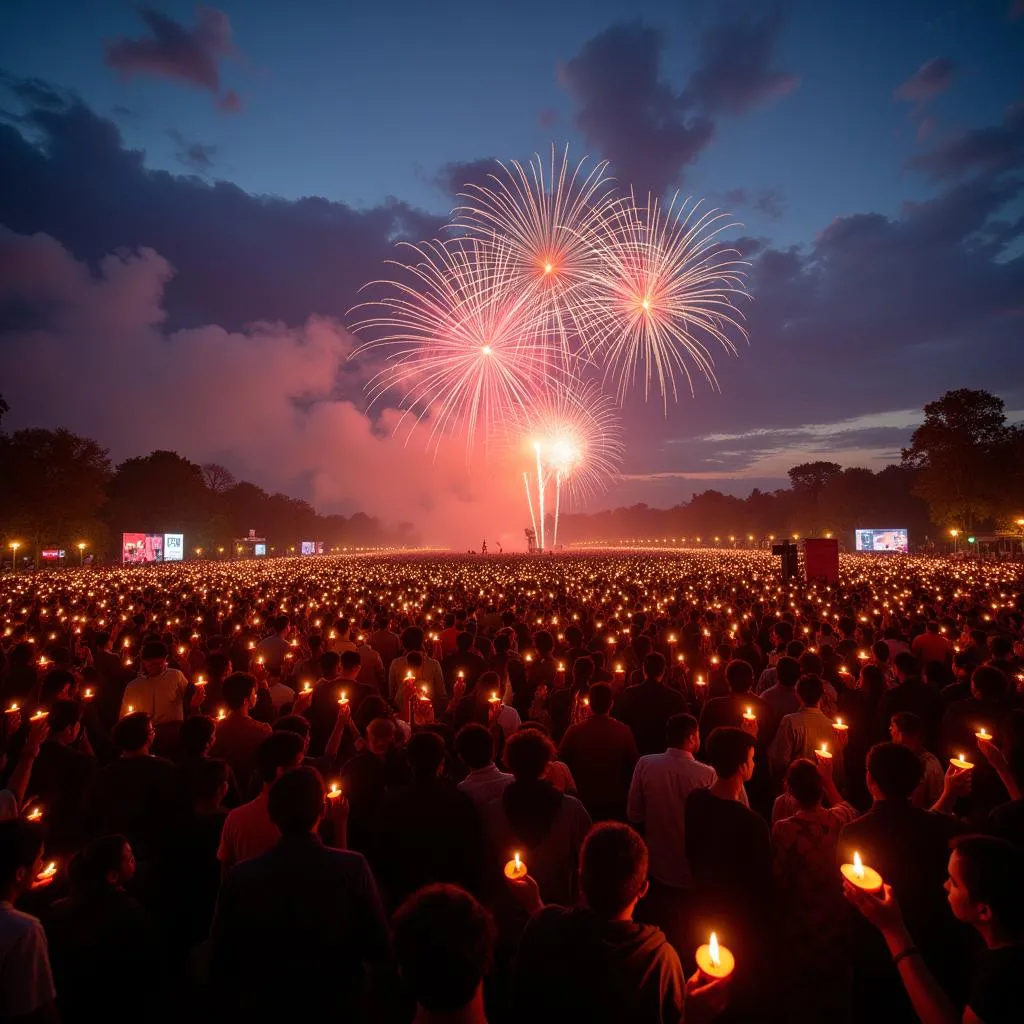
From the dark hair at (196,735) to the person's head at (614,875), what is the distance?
11.2 feet

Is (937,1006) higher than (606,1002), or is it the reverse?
(606,1002)

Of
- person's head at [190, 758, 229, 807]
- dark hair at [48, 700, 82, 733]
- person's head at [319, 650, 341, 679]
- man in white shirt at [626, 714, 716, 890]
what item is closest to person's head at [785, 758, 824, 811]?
man in white shirt at [626, 714, 716, 890]

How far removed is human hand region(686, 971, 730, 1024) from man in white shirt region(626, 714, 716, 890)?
2174 millimetres

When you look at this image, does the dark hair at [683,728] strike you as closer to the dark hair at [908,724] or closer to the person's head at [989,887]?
the dark hair at [908,724]

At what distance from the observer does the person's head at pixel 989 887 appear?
2268 millimetres

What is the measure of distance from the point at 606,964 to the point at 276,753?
2551 millimetres

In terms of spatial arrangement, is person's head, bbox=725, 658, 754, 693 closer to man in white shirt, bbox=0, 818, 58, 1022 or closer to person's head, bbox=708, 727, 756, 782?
person's head, bbox=708, 727, 756, 782

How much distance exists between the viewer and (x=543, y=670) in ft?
28.6

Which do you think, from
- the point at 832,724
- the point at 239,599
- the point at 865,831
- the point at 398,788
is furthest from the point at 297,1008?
the point at 239,599

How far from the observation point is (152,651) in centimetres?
699

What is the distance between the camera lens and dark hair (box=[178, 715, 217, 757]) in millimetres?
4609

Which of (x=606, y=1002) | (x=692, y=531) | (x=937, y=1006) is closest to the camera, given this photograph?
(x=606, y=1002)

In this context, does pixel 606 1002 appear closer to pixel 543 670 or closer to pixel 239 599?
pixel 543 670

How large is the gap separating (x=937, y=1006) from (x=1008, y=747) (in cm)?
362
